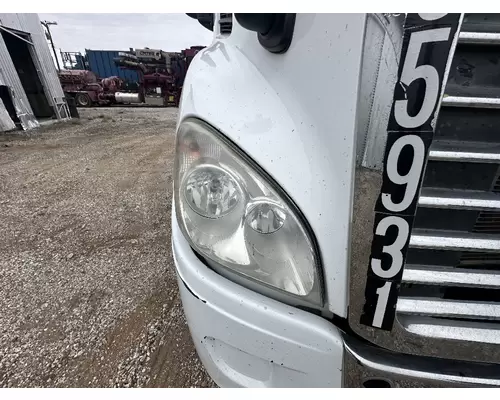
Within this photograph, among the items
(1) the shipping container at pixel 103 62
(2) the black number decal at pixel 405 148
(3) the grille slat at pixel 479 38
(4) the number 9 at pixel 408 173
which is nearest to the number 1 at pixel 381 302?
(2) the black number decal at pixel 405 148

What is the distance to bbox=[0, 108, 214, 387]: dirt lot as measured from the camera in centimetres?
156

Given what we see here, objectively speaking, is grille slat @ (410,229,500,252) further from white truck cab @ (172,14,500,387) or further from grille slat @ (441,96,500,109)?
grille slat @ (441,96,500,109)

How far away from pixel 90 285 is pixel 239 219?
5.96 feet

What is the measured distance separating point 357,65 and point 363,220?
38 cm

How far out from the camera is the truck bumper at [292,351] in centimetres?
79

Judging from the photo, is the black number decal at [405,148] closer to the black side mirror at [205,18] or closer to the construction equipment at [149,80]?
the black side mirror at [205,18]

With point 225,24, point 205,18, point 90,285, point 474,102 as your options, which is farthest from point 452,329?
point 90,285

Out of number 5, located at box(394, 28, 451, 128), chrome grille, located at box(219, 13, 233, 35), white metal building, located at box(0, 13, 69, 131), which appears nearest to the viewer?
number 5, located at box(394, 28, 451, 128)

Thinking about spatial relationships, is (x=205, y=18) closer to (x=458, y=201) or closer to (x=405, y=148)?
(x=405, y=148)

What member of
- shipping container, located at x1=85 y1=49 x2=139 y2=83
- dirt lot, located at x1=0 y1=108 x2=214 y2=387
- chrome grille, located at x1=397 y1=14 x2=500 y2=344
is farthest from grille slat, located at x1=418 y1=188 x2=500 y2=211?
shipping container, located at x1=85 y1=49 x2=139 y2=83

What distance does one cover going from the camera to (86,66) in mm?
22797

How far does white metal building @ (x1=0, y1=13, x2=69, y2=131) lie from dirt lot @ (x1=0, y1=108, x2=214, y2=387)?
5136 mm

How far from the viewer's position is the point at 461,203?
84 cm

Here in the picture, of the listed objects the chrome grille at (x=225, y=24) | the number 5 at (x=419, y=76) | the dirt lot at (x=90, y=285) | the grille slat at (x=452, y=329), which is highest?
the chrome grille at (x=225, y=24)
